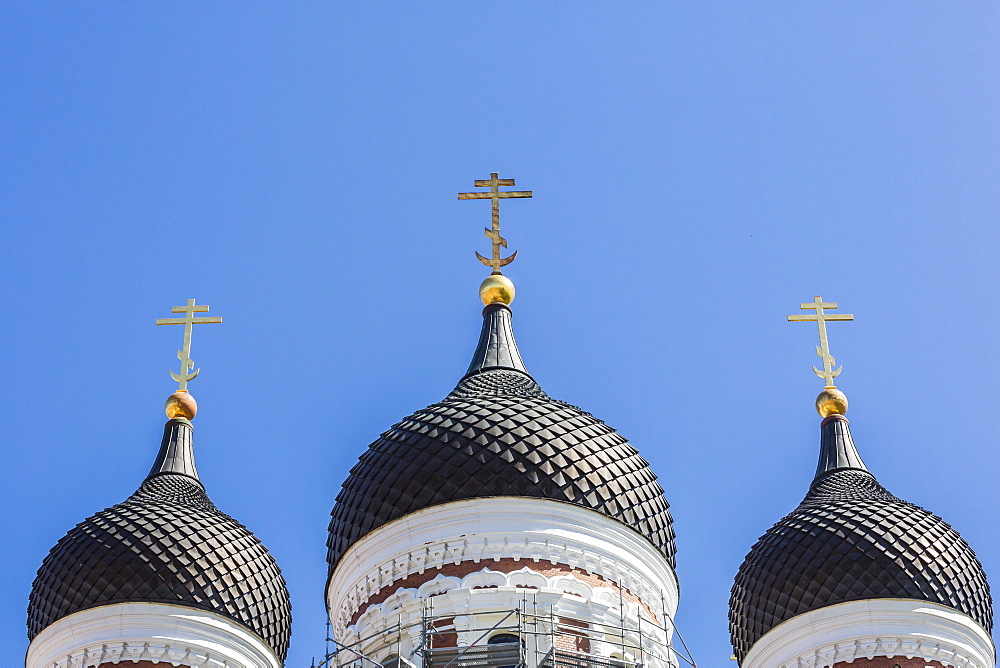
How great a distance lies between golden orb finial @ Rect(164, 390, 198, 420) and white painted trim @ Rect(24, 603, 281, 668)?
151 inches

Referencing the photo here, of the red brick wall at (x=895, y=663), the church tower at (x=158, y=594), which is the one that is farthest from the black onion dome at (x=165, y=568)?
the red brick wall at (x=895, y=663)

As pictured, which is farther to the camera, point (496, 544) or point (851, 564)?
point (851, 564)

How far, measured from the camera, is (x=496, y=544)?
1820cm

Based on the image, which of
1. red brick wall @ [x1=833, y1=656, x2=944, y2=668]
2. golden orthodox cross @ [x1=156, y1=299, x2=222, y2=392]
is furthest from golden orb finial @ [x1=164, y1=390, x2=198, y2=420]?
→ red brick wall @ [x1=833, y1=656, x2=944, y2=668]

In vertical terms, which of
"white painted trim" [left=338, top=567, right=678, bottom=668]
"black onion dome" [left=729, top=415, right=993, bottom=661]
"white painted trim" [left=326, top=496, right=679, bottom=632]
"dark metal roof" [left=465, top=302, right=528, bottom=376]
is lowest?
"white painted trim" [left=338, top=567, right=678, bottom=668]

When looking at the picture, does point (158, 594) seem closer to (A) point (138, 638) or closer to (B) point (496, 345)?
(A) point (138, 638)

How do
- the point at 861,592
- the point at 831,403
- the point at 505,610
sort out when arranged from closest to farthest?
the point at 505,610
the point at 861,592
the point at 831,403

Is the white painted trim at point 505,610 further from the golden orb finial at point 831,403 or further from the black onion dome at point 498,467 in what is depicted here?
the golden orb finial at point 831,403

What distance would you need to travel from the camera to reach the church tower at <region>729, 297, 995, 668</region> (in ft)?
65.4

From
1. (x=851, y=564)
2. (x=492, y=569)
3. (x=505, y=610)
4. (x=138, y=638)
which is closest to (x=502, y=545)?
(x=492, y=569)

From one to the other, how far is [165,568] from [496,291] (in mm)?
5201

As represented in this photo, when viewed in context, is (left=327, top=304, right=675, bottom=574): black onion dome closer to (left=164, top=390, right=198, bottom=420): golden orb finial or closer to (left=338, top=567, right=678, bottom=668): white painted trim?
(left=338, top=567, right=678, bottom=668): white painted trim

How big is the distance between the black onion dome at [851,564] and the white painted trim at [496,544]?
234 centimetres

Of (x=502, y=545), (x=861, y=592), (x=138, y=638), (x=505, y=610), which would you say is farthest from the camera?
(x=861, y=592)
